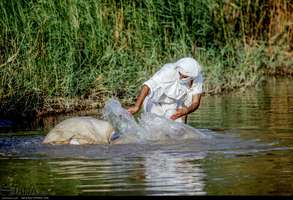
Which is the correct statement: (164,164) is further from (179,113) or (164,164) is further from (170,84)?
(170,84)

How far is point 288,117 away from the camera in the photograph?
12648 mm

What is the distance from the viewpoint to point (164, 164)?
8633mm

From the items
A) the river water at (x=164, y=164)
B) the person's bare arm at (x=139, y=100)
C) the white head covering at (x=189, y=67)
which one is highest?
the white head covering at (x=189, y=67)

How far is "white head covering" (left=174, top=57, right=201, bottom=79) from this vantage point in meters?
10.8

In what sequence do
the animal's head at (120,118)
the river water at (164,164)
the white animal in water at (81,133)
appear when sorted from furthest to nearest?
the animal's head at (120,118) → the white animal in water at (81,133) → the river water at (164,164)

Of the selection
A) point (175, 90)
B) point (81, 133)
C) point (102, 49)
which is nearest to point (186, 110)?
point (175, 90)

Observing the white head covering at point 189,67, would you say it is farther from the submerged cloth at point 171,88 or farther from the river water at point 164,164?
the river water at point 164,164

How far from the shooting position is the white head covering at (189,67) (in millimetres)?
10844

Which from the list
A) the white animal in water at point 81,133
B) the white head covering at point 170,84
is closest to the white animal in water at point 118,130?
the white animal in water at point 81,133

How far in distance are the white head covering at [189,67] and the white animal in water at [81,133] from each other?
117 centimetres

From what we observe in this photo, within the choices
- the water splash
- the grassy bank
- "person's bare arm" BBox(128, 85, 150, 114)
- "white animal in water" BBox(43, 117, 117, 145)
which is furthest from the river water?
the grassy bank

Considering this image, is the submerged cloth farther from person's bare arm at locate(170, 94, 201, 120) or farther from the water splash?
the water splash

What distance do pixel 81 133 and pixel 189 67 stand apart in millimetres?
1546

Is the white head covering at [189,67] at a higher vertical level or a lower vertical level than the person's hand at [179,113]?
higher
